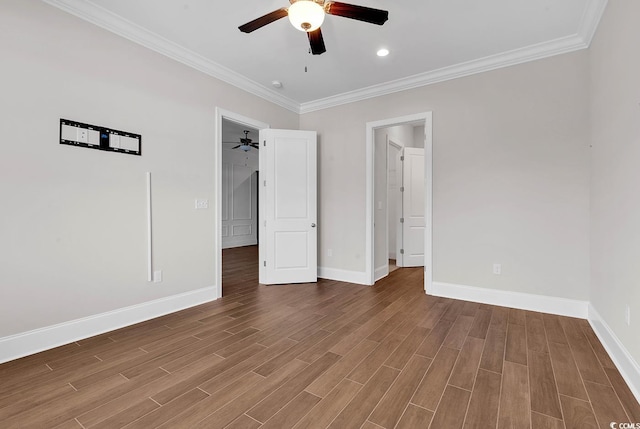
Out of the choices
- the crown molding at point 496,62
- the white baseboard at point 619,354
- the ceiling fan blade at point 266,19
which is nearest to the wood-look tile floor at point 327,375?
the white baseboard at point 619,354

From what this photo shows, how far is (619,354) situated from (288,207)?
375 cm

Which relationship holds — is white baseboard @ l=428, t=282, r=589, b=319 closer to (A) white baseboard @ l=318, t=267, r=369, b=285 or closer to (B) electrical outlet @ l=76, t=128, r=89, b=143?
(A) white baseboard @ l=318, t=267, r=369, b=285

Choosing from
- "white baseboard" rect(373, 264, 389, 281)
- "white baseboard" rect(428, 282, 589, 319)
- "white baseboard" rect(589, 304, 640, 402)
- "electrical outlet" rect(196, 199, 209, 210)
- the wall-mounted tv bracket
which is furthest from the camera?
"white baseboard" rect(373, 264, 389, 281)

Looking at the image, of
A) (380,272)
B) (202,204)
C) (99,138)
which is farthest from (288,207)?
(99,138)

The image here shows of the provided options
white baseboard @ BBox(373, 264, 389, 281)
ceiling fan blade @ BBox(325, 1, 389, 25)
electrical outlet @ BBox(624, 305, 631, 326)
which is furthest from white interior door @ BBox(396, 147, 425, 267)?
ceiling fan blade @ BBox(325, 1, 389, 25)

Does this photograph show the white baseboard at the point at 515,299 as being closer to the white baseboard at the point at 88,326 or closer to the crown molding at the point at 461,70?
the crown molding at the point at 461,70

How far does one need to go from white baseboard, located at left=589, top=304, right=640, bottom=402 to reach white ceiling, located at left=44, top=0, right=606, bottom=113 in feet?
8.90

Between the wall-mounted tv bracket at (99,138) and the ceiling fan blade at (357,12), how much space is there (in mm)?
2209

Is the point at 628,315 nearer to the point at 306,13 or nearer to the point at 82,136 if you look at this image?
the point at 306,13

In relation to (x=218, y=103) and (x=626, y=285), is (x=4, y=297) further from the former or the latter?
(x=626, y=285)

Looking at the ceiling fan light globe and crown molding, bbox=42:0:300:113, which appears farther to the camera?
crown molding, bbox=42:0:300:113

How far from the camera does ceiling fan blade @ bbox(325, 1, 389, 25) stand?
2033 millimetres

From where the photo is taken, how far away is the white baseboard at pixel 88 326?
7.22ft

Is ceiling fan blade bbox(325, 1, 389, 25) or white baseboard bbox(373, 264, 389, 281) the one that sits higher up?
ceiling fan blade bbox(325, 1, 389, 25)
